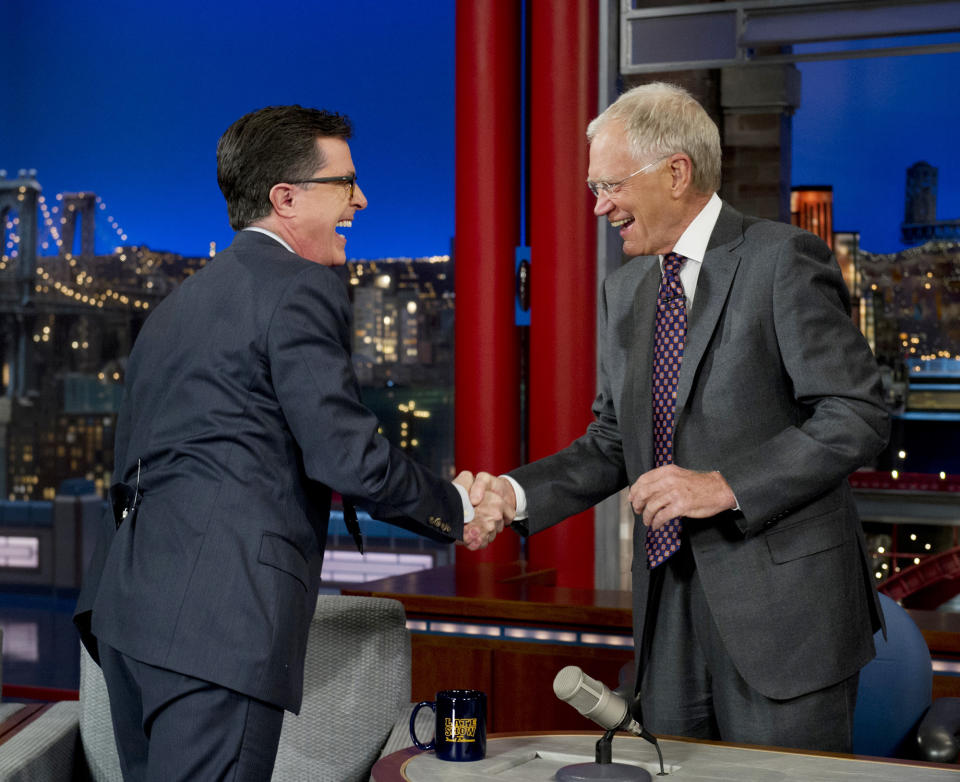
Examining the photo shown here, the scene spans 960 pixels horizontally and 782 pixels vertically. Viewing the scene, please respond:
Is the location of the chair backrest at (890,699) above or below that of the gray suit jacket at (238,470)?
below

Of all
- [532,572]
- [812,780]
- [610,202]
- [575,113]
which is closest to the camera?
[812,780]

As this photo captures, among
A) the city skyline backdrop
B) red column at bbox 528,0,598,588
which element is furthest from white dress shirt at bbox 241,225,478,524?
the city skyline backdrop

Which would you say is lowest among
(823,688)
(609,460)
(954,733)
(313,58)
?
(954,733)

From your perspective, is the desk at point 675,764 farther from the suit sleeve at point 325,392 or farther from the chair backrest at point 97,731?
the chair backrest at point 97,731

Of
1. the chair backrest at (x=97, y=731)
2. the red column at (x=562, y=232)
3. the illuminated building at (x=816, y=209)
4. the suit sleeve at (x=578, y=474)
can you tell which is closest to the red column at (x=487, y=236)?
the red column at (x=562, y=232)

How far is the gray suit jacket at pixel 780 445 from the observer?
Answer: 1.70 meters

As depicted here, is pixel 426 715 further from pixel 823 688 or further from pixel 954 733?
pixel 954 733

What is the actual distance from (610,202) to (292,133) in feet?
→ 1.71

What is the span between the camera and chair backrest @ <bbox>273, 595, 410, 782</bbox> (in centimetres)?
213

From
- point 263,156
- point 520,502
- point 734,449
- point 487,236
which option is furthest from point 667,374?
point 487,236

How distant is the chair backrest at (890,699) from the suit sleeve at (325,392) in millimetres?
1089

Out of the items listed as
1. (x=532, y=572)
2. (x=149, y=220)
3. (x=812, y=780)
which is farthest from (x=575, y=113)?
(x=149, y=220)

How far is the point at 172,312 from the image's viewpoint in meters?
1.62

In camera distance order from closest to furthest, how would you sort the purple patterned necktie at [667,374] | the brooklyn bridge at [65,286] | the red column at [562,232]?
the purple patterned necktie at [667,374] → the red column at [562,232] → the brooklyn bridge at [65,286]
